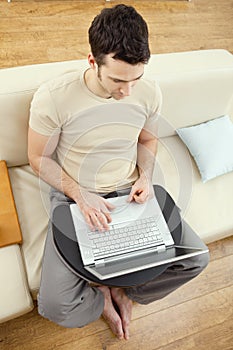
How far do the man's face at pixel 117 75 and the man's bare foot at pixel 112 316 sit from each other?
2.55 feet

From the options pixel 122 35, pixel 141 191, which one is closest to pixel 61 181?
pixel 141 191

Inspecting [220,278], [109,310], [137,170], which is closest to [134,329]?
[109,310]

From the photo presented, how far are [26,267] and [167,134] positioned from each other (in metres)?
0.82

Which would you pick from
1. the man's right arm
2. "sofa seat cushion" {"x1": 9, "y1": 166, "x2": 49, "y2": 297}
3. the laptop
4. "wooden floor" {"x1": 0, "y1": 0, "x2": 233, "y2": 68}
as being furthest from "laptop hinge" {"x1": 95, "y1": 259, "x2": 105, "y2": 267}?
"wooden floor" {"x1": 0, "y1": 0, "x2": 233, "y2": 68}

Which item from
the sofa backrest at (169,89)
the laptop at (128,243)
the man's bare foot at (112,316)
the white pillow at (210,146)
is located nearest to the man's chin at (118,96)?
the sofa backrest at (169,89)

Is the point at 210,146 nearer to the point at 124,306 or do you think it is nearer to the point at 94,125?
the point at 94,125

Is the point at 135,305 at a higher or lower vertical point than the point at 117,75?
lower

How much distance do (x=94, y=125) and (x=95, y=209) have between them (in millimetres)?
269

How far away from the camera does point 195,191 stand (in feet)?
5.06

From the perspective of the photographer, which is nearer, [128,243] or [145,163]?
[128,243]

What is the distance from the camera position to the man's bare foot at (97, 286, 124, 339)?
146cm

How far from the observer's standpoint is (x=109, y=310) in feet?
4.79

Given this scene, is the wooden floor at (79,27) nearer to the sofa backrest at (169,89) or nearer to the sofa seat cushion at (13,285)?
the sofa backrest at (169,89)

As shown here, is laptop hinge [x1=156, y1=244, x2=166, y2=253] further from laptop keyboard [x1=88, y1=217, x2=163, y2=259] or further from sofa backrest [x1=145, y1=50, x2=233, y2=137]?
sofa backrest [x1=145, y1=50, x2=233, y2=137]
